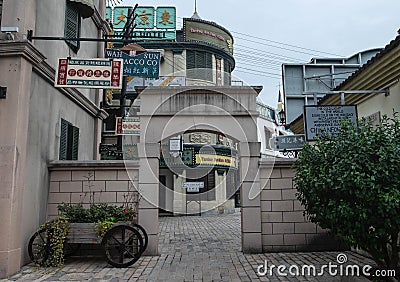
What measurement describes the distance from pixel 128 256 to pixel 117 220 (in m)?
0.74

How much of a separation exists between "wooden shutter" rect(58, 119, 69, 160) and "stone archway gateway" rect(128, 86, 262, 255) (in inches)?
80.6

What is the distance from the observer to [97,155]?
37.4 feet

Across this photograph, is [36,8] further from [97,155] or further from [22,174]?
[97,155]

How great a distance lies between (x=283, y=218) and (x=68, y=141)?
5.76 m

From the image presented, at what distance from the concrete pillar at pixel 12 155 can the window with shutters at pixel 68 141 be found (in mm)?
2012

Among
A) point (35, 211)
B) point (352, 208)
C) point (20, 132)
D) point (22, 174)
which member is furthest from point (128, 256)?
point (352, 208)

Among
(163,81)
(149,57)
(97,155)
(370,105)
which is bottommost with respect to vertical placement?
(97,155)

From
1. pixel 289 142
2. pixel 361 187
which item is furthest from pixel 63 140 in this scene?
pixel 361 187

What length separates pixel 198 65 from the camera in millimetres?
20031

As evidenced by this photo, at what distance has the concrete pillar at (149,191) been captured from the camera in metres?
7.54

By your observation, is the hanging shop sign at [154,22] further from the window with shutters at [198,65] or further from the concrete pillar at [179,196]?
the concrete pillar at [179,196]

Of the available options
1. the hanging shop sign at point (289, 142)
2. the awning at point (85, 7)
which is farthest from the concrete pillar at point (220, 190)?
the awning at point (85, 7)

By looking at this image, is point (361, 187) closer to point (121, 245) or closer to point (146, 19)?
point (121, 245)
